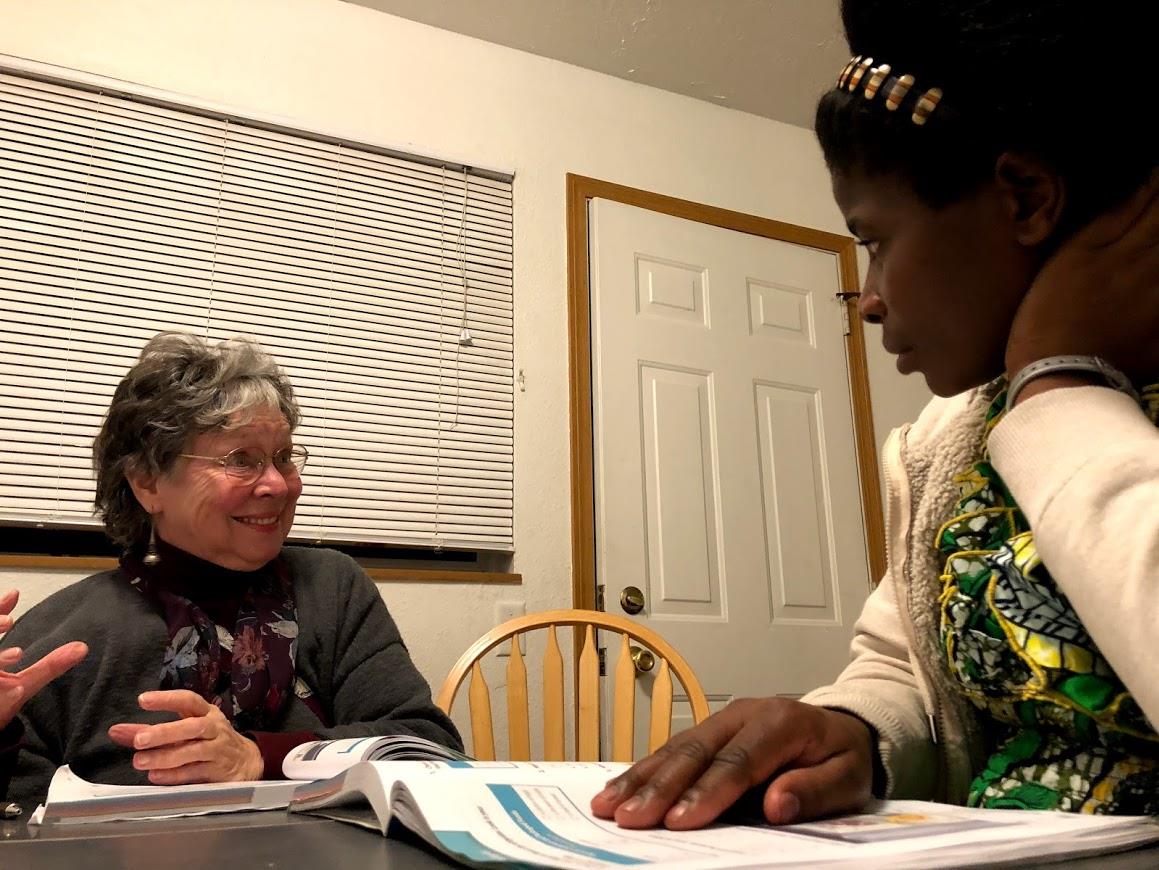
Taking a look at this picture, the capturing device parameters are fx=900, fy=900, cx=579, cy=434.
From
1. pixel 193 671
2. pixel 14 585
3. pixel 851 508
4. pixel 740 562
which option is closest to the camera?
pixel 193 671

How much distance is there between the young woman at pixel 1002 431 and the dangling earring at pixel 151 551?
1.14 meters

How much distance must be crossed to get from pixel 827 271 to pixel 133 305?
220cm

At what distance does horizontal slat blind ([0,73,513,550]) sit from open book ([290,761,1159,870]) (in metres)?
1.74

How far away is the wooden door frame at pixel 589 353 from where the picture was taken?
2494mm

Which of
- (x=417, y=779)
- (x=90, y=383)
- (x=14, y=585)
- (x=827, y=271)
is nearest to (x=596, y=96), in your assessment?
(x=827, y=271)

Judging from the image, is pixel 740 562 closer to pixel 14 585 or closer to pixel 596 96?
pixel 596 96

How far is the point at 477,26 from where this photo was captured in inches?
109

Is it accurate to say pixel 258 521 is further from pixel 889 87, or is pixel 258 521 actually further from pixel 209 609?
pixel 889 87

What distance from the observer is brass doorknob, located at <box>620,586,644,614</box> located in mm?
2467

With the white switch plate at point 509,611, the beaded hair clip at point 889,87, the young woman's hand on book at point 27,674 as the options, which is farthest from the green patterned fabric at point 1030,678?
the white switch plate at point 509,611

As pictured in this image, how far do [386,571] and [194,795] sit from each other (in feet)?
4.61

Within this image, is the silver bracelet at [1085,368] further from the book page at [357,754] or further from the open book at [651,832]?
the book page at [357,754]

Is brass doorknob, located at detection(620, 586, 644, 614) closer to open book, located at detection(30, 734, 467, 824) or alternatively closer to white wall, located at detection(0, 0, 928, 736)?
white wall, located at detection(0, 0, 928, 736)

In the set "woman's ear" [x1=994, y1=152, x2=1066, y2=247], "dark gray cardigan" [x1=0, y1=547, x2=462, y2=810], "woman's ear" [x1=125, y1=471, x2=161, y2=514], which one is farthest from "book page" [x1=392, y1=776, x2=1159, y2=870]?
"woman's ear" [x1=125, y1=471, x2=161, y2=514]
